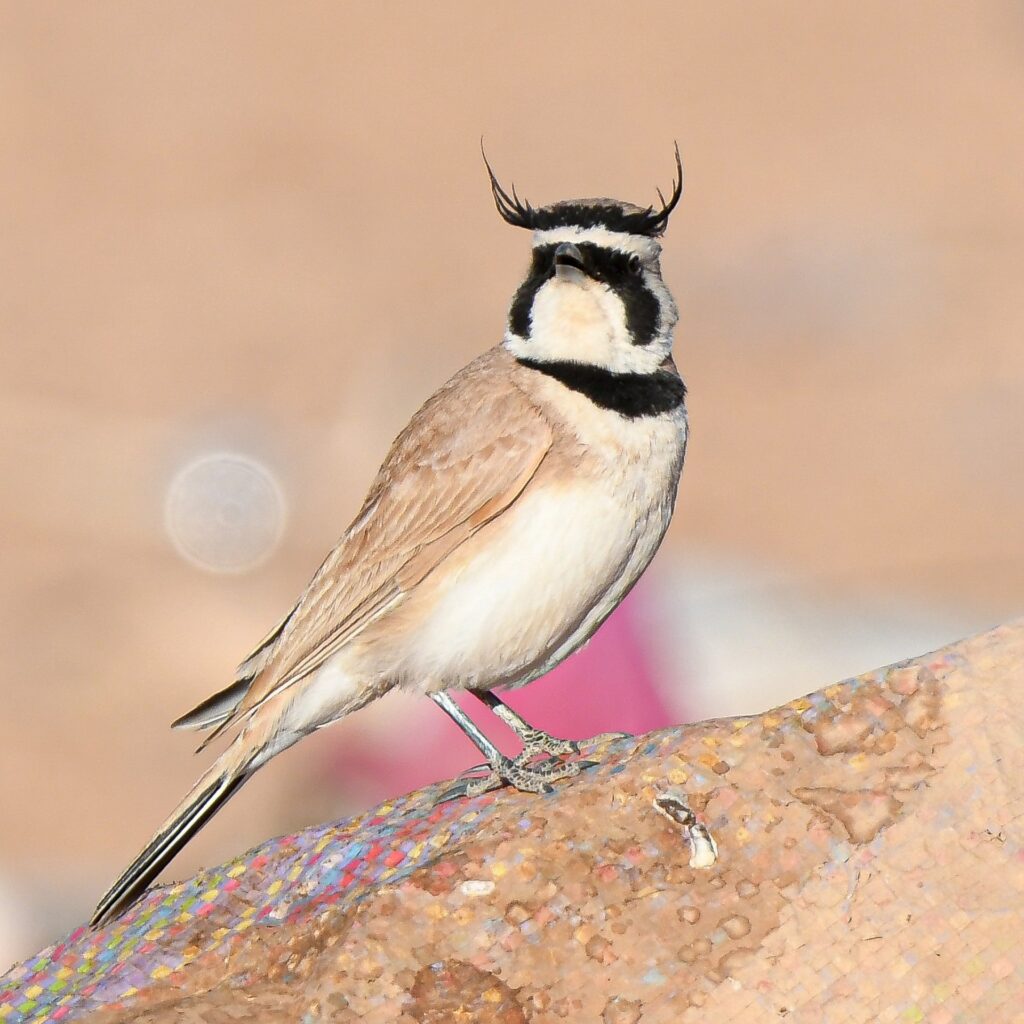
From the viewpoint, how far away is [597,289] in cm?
527

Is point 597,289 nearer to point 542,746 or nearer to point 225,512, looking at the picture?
point 542,746

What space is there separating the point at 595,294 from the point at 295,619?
1283 mm

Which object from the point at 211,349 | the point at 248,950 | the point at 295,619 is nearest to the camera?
the point at 248,950

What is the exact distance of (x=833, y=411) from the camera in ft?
49.3

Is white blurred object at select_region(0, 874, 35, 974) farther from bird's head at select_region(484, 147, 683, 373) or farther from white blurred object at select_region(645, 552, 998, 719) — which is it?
bird's head at select_region(484, 147, 683, 373)

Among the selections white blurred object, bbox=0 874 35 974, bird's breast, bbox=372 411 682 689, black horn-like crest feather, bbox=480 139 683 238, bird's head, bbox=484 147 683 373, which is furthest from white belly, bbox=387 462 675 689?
white blurred object, bbox=0 874 35 974

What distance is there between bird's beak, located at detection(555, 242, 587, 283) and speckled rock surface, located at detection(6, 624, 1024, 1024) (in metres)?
1.32

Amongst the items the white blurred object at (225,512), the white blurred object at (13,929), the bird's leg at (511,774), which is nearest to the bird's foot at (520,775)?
the bird's leg at (511,774)

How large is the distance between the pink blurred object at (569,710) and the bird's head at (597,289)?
2.55 meters

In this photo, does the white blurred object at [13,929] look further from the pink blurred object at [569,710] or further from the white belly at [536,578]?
A: the white belly at [536,578]

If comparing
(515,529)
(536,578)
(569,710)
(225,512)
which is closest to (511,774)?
(536,578)

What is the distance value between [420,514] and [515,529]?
1.20ft

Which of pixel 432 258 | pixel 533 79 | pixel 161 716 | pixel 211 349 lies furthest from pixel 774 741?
pixel 533 79

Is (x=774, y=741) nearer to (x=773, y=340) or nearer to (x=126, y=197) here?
(x=773, y=340)
